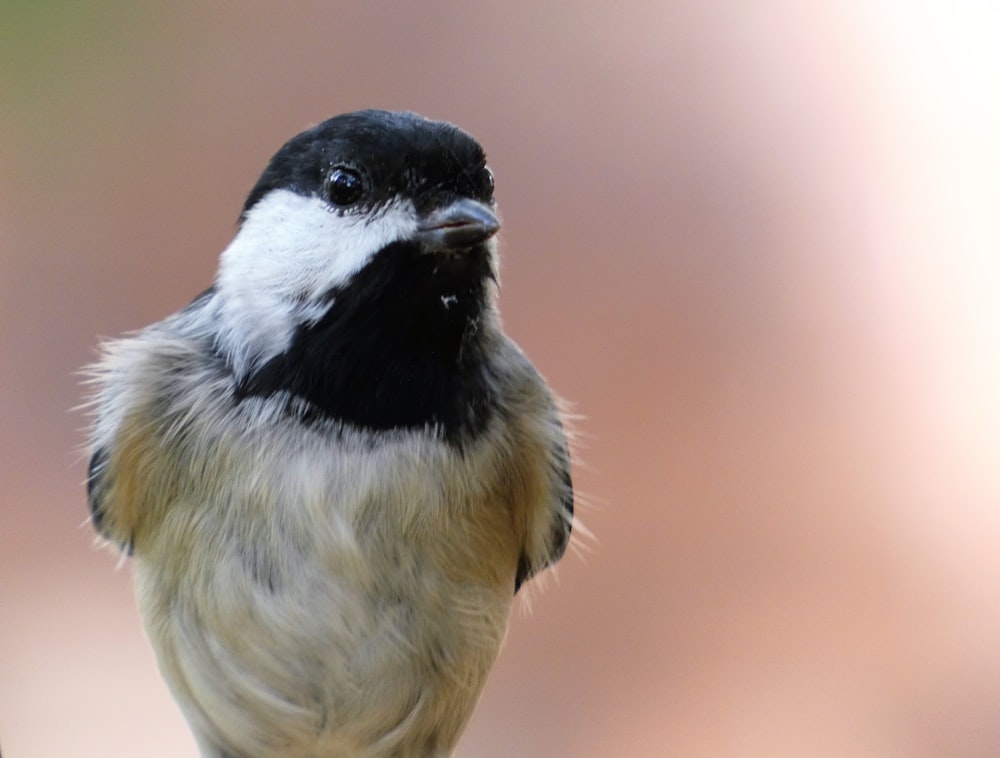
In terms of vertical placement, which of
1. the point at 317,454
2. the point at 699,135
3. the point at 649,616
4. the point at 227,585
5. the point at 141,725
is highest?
the point at 699,135

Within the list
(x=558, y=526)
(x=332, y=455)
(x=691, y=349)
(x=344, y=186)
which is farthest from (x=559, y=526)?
(x=691, y=349)

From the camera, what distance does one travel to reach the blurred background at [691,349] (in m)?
1.06

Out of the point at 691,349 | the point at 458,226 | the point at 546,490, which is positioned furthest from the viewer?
the point at 691,349

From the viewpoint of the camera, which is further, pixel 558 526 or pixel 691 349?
pixel 691 349

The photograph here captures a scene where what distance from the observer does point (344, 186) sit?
646 mm

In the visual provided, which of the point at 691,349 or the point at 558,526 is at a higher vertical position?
the point at 691,349

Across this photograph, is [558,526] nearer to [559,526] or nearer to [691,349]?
[559,526]

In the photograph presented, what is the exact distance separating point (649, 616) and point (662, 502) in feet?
0.50

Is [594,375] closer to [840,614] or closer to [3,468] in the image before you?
[840,614]

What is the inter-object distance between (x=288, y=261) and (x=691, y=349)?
0.71 m

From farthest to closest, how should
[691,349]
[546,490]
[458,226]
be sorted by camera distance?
[691,349] < [546,490] < [458,226]

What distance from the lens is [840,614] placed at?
4.22 ft

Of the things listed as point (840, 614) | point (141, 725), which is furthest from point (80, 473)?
point (840, 614)

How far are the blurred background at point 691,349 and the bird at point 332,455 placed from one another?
37cm
